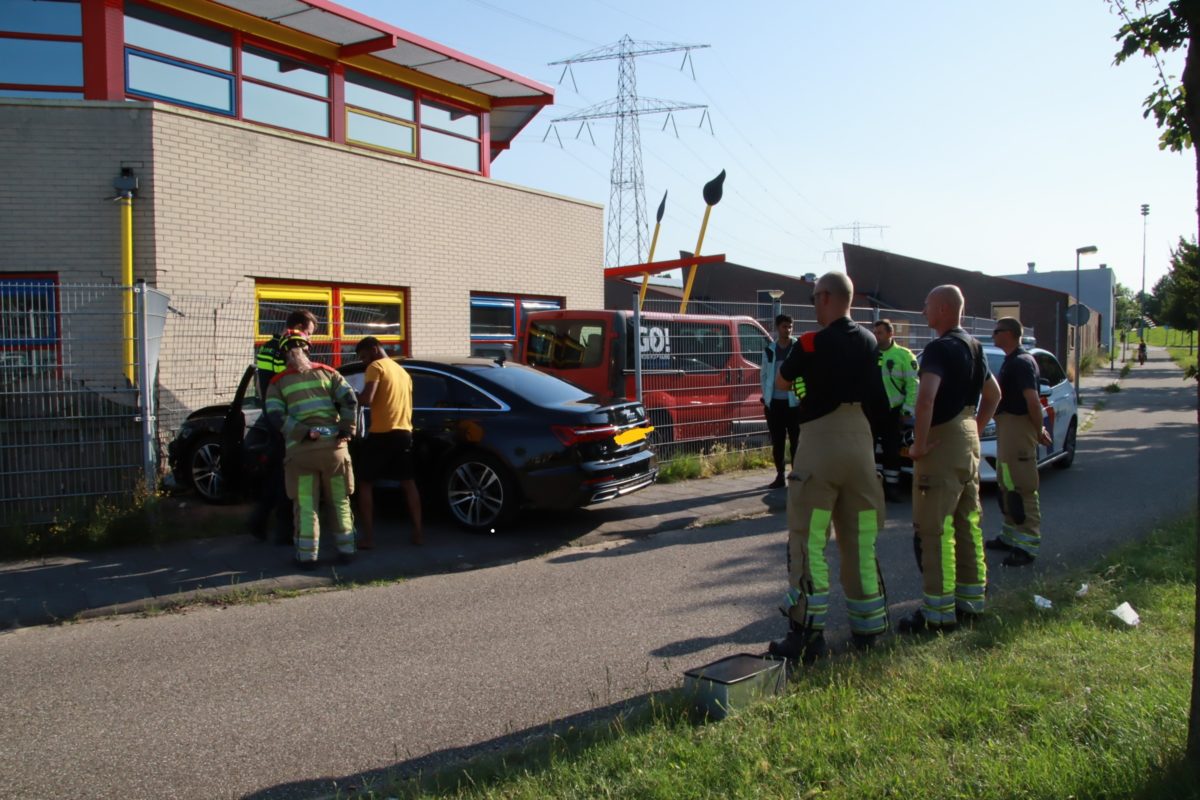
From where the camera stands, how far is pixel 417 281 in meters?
13.9

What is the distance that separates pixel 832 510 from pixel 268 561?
4529mm

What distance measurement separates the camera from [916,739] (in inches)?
141

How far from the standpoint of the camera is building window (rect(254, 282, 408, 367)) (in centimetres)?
1180

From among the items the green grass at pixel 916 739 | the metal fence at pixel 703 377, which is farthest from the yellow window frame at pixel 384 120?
the green grass at pixel 916 739

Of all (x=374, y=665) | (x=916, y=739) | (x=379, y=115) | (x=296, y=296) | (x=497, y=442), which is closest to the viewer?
(x=916, y=739)

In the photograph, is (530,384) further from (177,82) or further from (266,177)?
(177,82)

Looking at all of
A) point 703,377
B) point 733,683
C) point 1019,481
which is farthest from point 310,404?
point 703,377

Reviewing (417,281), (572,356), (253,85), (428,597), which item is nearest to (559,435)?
(428,597)

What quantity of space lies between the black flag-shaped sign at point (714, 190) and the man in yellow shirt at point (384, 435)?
10349mm

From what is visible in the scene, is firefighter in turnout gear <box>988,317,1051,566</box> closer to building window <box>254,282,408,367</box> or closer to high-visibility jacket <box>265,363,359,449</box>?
high-visibility jacket <box>265,363,359,449</box>

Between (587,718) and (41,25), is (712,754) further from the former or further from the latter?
(41,25)

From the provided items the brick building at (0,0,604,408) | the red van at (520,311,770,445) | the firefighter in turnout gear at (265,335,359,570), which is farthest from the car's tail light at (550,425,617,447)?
the brick building at (0,0,604,408)

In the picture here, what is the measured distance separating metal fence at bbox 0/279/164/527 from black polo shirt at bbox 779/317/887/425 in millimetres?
5741

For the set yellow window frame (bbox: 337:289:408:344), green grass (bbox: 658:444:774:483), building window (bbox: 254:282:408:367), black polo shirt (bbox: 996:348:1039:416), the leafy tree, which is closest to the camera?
the leafy tree
